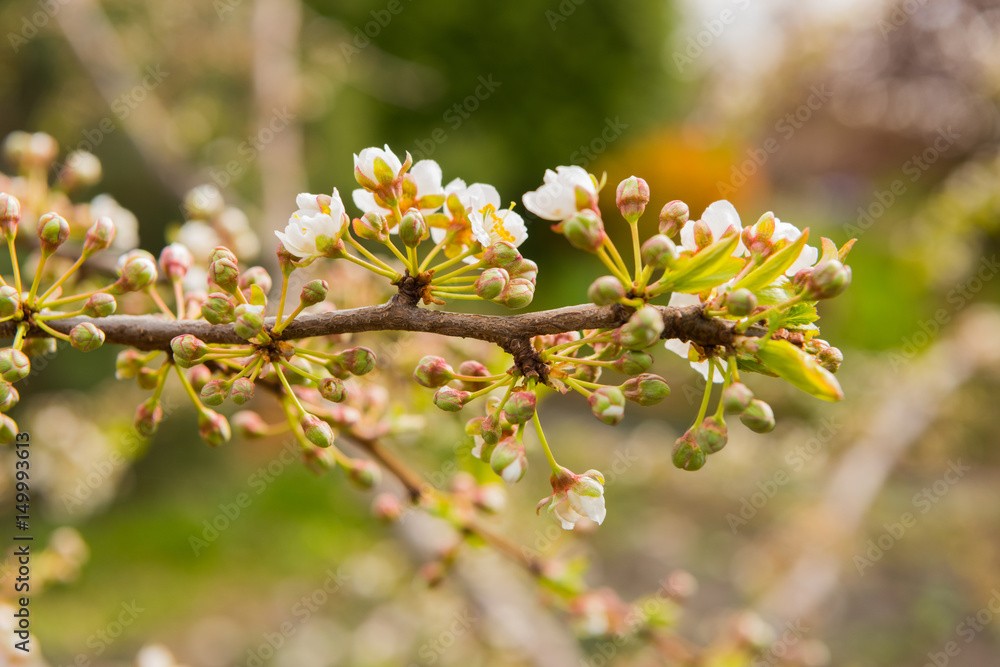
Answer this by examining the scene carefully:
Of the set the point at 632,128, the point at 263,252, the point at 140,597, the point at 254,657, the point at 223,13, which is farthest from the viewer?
the point at 632,128

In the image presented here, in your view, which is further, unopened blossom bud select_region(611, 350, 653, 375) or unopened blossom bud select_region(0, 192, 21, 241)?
unopened blossom bud select_region(0, 192, 21, 241)

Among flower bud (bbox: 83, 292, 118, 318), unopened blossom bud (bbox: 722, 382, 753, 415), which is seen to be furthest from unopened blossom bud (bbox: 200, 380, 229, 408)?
unopened blossom bud (bbox: 722, 382, 753, 415)

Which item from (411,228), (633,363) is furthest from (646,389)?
(411,228)

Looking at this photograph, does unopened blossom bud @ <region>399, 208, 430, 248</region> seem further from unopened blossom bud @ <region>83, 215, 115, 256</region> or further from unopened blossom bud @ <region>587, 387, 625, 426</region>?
unopened blossom bud @ <region>83, 215, 115, 256</region>

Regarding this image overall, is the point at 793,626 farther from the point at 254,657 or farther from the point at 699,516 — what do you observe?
the point at 254,657

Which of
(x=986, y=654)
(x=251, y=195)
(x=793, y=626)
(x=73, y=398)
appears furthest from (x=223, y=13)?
(x=986, y=654)

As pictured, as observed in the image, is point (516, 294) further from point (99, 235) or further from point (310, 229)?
point (99, 235)

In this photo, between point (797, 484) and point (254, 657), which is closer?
point (254, 657)
